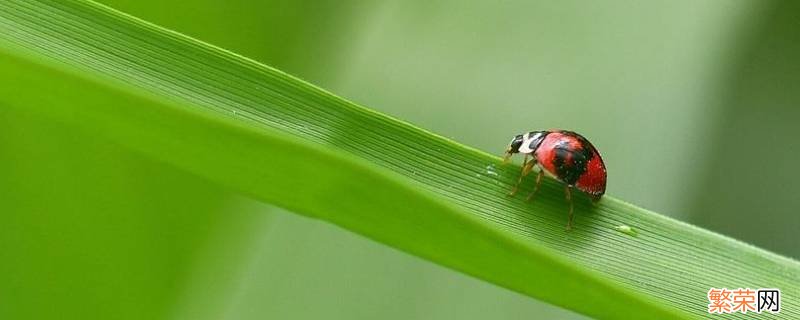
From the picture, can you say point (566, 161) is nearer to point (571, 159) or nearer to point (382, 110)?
point (571, 159)

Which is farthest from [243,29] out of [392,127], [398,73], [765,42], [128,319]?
[765,42]

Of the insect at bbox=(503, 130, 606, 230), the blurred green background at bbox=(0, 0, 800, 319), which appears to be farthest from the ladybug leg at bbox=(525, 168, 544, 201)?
the blurred green background at bbox=(0, 0, 800, 319)

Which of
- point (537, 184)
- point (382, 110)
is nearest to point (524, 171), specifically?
point (537, 184)

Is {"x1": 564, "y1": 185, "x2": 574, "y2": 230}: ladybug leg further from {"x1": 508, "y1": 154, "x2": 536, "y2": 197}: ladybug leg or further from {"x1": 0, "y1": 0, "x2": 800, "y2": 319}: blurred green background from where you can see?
{"x1": 0, "y1": 0, "x2": 800, "y2": 319}: blurred green background

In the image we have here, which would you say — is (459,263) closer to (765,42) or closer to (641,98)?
(641,98)

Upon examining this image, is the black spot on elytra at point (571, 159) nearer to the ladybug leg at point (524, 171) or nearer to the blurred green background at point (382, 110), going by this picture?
the ladybug leg at point (524, 171)
